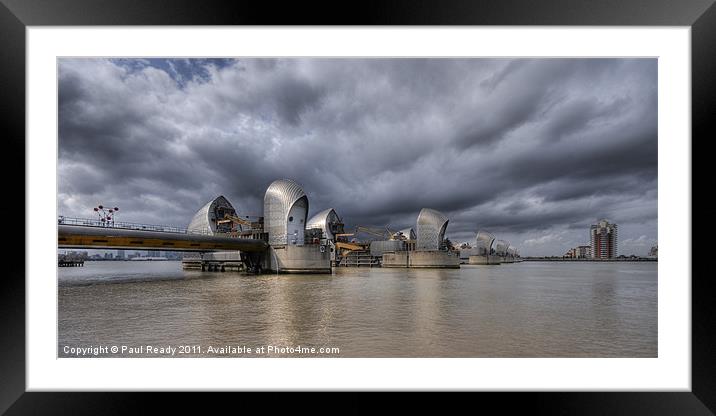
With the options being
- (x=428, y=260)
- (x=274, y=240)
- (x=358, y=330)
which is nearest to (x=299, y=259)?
(x=274, y=240)

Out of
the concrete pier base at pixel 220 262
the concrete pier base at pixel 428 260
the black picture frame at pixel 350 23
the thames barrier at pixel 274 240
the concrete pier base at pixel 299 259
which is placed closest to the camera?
the black picture frame at pixel 350 23

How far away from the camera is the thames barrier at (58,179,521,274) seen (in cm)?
2334

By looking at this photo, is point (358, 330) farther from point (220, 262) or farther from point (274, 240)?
point (220, 262)

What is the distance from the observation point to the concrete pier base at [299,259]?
32.3 metres

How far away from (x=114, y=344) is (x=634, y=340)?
457 inches

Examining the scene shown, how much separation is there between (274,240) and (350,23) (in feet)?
107

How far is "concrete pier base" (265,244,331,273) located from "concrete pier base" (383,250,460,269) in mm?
28213

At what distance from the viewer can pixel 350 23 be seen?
3.96 metres

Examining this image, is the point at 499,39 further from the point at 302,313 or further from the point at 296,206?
the point at 296,206

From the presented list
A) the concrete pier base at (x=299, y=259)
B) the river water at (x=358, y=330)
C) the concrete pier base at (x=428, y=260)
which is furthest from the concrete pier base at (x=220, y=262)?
the river water at (x=358, y=330)

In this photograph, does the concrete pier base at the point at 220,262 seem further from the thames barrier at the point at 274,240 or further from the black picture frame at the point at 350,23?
the black picture frame at the point at 350,23

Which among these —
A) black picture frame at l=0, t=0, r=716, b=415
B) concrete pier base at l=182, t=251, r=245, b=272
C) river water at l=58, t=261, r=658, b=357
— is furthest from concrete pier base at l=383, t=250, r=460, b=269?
black picture frame at l=0, t=0, r=716, b=415

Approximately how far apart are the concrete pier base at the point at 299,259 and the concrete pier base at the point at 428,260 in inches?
1111

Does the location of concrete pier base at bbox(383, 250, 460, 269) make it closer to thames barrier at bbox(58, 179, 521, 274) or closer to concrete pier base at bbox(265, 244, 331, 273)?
thames barrier at bbox(58, 179, 521, 274)
